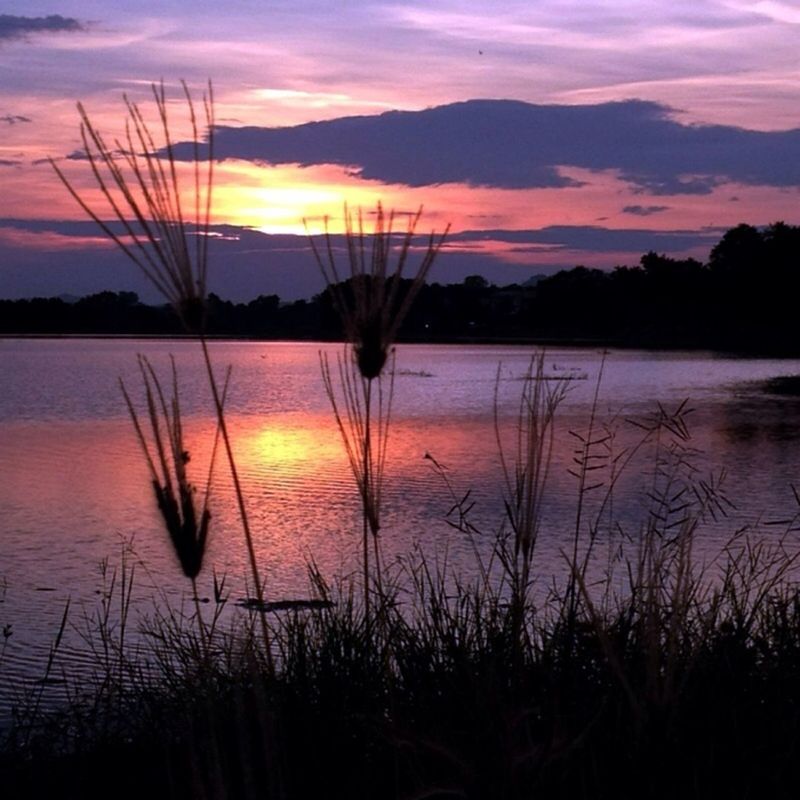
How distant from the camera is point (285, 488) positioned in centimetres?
1762

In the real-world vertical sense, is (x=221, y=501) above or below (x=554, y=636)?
below

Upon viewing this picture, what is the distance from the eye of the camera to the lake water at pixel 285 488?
10.6m

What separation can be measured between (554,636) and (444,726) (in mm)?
763

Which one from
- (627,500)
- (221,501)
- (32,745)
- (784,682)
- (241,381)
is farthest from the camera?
(241,381)

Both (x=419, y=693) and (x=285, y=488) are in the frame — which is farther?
(x=285, y=488)

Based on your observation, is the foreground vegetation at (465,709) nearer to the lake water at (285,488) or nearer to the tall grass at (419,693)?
the tall grass at (419,693)

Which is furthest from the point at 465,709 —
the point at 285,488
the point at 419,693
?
the point at 285,488

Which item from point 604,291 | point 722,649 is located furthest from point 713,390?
point 604,291

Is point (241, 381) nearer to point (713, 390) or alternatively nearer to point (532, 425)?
point (713, 390)

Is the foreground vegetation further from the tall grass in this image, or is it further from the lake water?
the lake water

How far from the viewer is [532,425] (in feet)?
12.4

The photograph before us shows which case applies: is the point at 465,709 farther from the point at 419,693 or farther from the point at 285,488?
the point at 285,488

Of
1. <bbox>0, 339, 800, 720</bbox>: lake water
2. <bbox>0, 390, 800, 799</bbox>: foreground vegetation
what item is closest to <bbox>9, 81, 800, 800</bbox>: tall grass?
<bbox>0, 390, 800, 799</bbox>: foreground vegetation

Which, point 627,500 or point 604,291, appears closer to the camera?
point 627,500
